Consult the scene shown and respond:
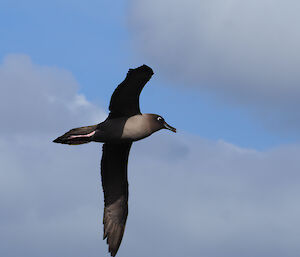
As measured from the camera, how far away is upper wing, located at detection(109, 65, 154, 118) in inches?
669

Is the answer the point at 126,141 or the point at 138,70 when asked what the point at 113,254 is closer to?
the point at 126,141

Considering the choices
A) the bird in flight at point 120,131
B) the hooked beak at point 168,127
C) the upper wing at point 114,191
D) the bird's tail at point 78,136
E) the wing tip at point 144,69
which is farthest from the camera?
the upper wing at point 114,191

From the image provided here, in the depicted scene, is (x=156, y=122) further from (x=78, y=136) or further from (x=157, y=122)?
(x=78, y=136)

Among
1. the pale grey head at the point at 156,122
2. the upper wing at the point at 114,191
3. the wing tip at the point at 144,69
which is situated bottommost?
the upper wing at the point at 114,191

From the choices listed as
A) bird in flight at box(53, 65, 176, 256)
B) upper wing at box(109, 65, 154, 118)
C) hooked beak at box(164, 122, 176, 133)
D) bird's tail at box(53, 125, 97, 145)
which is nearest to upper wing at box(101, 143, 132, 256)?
bird in flight at box(53, 65, 176, 256)

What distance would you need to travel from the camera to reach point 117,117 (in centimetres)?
1792

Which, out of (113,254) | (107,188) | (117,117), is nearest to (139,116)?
(117,117)

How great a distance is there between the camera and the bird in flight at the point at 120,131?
17.3 metres

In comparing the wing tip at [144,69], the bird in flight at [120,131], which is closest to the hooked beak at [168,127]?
the bird in flight at [120,131]

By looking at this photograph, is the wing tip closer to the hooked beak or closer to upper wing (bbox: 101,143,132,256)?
the hooked beak

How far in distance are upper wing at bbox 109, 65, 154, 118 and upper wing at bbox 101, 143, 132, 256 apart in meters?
1.72

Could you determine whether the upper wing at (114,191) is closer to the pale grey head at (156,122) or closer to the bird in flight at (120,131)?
the bird in flight at (120,131)

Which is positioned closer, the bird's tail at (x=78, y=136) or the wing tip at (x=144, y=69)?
the wing tip at (x=144, y=69)

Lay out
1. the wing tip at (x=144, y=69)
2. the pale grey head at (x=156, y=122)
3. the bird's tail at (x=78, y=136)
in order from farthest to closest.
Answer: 1. the pale grey head at (x=156, y=122)
2. the bird's tail at (x=78, y=136)
3. the wing tip at (x=144, y=69)
